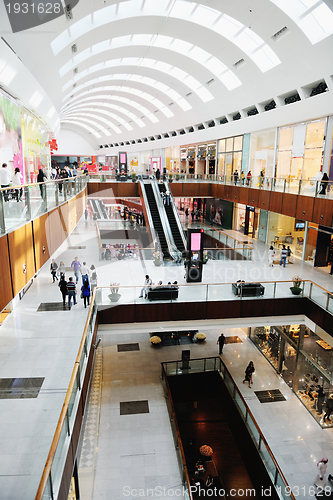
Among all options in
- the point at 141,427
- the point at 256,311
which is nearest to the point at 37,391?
the point at 141,427

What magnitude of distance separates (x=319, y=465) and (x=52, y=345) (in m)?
9.50

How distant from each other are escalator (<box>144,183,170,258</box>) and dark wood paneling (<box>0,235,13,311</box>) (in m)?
14.5

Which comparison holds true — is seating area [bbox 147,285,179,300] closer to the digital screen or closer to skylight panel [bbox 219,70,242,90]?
the digital screen

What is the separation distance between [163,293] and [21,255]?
7404mm

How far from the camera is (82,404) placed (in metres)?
7.75

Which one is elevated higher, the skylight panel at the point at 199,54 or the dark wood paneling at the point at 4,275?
the skylight panel at the point at 199,54

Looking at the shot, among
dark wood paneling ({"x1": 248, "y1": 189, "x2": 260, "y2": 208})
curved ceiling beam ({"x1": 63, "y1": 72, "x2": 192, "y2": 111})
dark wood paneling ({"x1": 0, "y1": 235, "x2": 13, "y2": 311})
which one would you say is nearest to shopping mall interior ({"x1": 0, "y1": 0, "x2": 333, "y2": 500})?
dark wood paneling ({"x1": 0, "y1": 235, "x2": 13, "y2": 311})

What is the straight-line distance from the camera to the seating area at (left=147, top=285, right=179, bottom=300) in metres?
14.1

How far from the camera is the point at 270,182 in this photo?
22.0 meters

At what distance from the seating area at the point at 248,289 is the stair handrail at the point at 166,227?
577 centimetres

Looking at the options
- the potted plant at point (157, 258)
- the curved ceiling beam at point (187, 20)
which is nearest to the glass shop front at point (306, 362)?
the potted plant at point (157, 258)

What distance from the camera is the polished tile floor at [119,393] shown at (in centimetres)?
693

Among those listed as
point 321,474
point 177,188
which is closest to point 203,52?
point 177,188

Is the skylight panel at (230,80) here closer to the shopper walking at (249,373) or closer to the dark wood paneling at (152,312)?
the dark wood paneling at (152,312)
